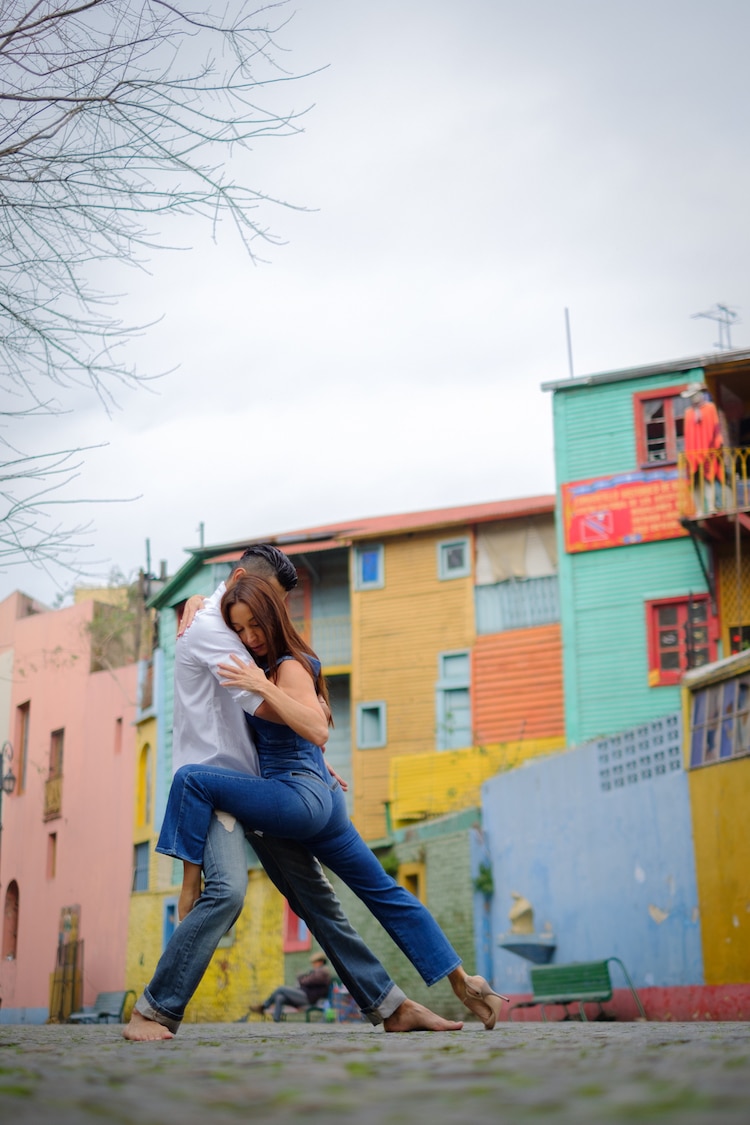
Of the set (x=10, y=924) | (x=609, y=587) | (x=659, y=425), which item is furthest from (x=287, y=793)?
(x=10, y=924)

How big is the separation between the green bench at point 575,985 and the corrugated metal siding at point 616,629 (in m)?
8.37

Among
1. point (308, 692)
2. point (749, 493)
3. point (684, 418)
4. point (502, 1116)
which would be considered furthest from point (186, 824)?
point (684, 418)

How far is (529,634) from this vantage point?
32.7 m

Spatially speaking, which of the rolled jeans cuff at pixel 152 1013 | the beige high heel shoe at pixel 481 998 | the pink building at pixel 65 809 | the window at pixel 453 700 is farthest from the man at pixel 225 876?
the pink building at pixel 65 809

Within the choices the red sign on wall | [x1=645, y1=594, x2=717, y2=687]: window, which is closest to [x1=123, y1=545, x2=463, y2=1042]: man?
[x1=645, y1=594, x2=717, y2=687]: window

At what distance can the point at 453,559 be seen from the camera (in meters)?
34.4

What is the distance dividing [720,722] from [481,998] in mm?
9822

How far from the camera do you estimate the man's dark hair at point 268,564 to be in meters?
6.05

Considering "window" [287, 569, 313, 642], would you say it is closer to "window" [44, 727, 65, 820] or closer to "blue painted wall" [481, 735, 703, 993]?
"window" [44, 727, 65, 820]

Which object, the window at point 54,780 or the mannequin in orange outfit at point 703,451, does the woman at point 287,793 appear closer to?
the mannequin in orange outfit at point 703,451

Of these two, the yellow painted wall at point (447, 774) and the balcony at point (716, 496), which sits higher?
the balcony at point (716, 496)

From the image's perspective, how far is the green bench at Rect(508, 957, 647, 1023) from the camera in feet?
54.0

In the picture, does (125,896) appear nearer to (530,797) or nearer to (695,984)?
(530,797)

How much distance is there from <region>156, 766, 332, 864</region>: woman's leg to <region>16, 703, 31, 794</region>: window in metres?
40.0
